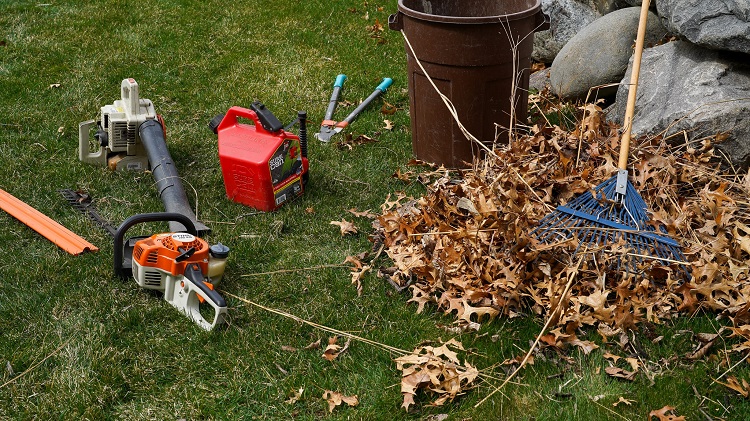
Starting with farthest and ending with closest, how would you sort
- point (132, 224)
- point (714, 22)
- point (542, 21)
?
point (542, 21) → point (714, 22) → point (132, 224)

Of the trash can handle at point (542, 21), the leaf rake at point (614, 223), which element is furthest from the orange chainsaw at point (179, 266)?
the trash can handle at point (542, 21)

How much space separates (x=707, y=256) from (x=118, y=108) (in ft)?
11.6

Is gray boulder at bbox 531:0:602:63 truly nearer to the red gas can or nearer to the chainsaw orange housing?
the red gas can

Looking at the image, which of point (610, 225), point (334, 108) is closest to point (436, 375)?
point (610, 225)

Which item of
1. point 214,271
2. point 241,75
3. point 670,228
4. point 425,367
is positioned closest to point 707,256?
point 670,228

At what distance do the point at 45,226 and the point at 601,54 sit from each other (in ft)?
12.5

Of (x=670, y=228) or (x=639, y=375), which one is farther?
(x=670, y=228)

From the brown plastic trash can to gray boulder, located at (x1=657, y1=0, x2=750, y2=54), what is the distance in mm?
781

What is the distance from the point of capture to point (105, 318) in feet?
11.6

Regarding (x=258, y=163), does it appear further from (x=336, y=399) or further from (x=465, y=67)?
(x=336, y=399)

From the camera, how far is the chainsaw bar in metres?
4.30

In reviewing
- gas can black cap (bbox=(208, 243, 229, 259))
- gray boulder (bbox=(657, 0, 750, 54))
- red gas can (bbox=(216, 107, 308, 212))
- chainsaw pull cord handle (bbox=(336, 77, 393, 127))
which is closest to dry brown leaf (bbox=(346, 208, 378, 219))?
red gas can (bbox=(216, 107, 308, 212))

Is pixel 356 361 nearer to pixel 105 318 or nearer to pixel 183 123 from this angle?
pixel 105 318

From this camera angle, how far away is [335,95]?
19.3ft
